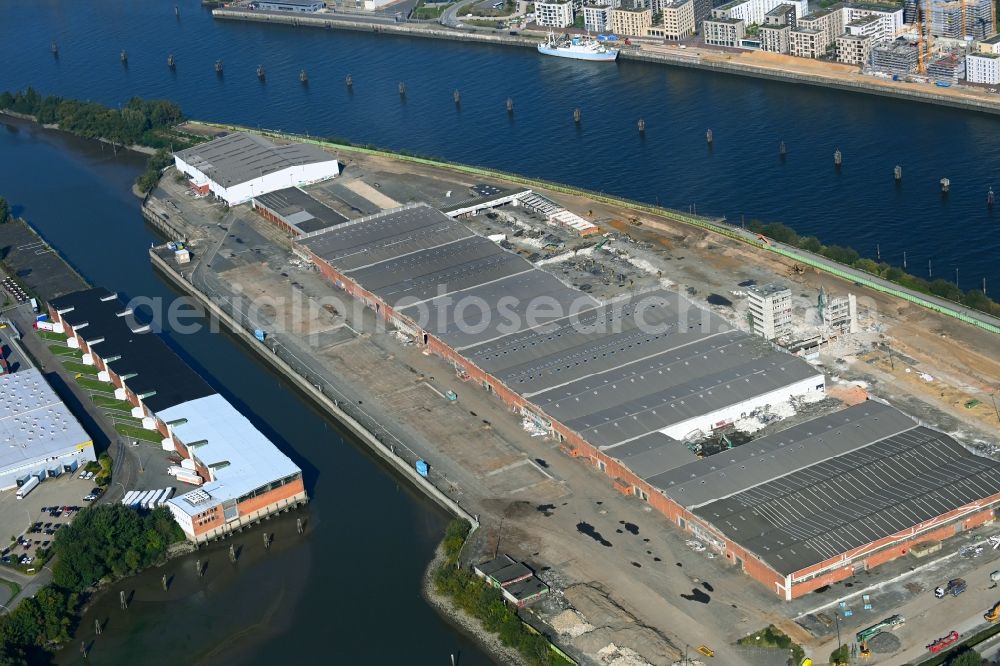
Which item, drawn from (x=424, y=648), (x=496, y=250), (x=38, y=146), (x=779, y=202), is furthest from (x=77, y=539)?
(x=38, y=146)

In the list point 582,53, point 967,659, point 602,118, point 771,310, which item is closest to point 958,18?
point 602,118

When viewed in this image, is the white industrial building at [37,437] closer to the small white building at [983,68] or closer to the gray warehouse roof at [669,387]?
the gray warehouse roof at [669,387]


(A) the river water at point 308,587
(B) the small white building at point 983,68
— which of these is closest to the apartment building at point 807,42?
(B) the small white building at point 983,68

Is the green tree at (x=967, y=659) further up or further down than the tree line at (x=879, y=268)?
further down

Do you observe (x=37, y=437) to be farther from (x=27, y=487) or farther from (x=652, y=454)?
(x=652, y=454)

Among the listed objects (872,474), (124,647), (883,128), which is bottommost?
(124,647)

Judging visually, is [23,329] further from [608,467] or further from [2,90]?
[2,90]

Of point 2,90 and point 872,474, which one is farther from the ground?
point 2,90
